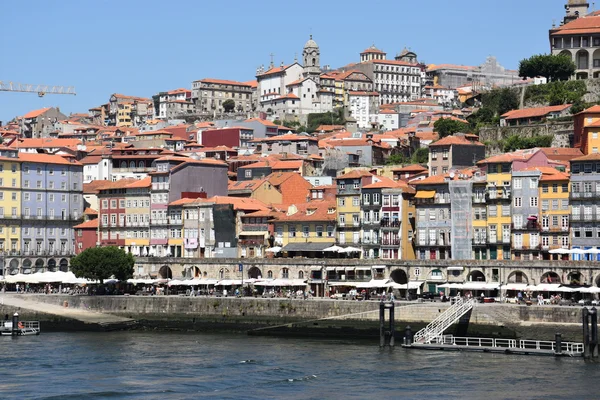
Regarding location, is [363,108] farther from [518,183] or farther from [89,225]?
[518,183]

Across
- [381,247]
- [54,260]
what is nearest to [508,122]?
[381,247]

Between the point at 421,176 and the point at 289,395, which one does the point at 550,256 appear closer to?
the point at 421,176

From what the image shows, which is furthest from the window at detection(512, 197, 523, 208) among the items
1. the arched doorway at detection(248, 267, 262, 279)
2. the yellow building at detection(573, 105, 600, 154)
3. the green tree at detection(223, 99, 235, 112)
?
the green tree at detection(223, 99, 235, 112)

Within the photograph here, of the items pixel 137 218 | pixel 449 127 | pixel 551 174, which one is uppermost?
pixel 449 127

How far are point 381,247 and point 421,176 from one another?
15081 mm

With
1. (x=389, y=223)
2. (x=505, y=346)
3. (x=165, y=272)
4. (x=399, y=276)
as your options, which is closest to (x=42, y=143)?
(x=165, y=272)

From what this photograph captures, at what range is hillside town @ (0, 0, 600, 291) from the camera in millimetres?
81456

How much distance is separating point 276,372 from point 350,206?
32.3m

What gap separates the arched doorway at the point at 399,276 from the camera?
81812 mm

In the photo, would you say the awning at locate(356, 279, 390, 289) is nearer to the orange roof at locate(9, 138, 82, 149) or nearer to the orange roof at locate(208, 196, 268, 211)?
the orange roof at locate(208, 196, 268, 211)

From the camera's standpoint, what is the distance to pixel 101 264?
85.9 metres

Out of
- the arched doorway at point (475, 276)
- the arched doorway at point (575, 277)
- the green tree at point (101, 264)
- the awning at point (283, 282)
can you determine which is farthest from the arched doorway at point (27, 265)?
the arched doorway at point (575, 277)

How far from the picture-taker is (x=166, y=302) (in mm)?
81062

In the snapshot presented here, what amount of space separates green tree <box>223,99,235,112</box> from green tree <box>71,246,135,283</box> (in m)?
112
